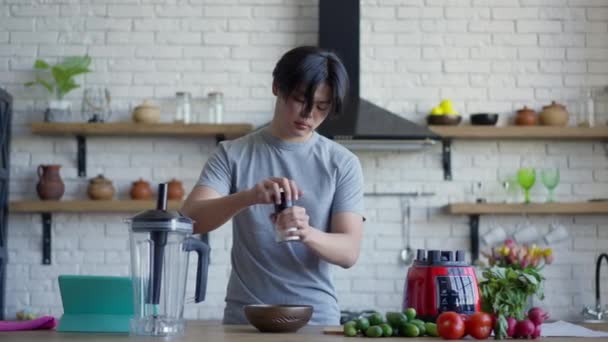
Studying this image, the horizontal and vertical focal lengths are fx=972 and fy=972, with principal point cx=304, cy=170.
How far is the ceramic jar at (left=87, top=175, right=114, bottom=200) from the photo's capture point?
525cm

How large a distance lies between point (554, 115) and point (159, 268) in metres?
3.57

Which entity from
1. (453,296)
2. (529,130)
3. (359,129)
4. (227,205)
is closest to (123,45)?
(359,129)

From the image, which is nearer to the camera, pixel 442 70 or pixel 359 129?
pixel 359 129

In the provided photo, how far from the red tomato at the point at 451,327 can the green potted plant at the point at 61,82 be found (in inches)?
142

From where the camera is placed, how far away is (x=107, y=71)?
5434 millimetres

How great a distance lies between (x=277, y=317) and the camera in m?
2.21

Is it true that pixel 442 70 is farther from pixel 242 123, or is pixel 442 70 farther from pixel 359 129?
pixel 242 123

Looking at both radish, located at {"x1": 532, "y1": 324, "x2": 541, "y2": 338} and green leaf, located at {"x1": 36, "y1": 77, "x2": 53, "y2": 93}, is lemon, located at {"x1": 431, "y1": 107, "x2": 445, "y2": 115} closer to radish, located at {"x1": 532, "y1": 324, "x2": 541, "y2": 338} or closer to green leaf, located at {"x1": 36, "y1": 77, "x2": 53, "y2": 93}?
green leaf, located at {"x1": 36, "y1": 77, "x2": 53, "y2": 93}

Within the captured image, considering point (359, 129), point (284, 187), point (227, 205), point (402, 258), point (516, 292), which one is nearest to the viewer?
point (516, 292)

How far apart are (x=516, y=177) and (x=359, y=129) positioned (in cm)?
102

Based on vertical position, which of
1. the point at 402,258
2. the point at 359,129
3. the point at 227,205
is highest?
the point at 359,129


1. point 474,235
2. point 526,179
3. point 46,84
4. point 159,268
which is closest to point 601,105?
point 526,179

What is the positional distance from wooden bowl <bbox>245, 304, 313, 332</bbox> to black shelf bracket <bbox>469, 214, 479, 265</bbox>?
10.7 ft

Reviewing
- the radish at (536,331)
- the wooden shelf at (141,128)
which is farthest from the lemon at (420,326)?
the wooden shelf at (141,128)
